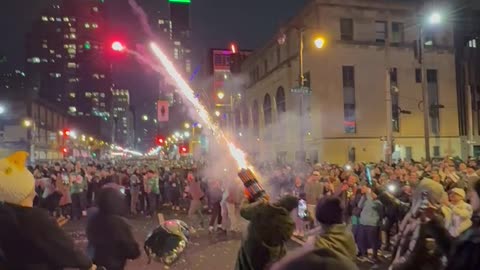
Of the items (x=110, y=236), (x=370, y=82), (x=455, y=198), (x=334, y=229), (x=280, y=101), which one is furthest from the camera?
(x=280, y=101)

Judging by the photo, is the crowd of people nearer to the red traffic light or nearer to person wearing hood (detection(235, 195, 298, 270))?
person wearing hood (detection(235, 195, 298, 270))

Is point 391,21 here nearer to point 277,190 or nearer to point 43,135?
point 277,190

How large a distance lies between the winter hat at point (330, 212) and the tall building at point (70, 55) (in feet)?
500

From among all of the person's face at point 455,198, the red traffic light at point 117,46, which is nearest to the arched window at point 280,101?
the red traffic light at point 117,46

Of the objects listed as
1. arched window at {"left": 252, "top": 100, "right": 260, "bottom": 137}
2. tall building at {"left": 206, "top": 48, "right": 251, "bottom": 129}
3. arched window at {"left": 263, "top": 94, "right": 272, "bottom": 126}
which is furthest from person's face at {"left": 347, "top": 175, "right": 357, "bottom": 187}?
tall building at {"left": 206, "top": 48, "right": 251, "bottom": 129}

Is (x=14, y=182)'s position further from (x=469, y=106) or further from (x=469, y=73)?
(x=469, y=73)

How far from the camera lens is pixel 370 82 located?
121 ft

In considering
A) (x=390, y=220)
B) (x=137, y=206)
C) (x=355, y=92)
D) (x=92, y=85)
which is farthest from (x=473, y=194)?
(x=92, y=85)

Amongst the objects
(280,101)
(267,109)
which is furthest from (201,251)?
(267,109)

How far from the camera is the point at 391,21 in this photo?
37.7 m

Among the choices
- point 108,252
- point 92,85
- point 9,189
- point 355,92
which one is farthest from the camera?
point 92,85

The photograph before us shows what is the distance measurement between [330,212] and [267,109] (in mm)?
45710

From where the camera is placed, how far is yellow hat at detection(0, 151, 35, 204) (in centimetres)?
351

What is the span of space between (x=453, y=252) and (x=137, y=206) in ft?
57.4
